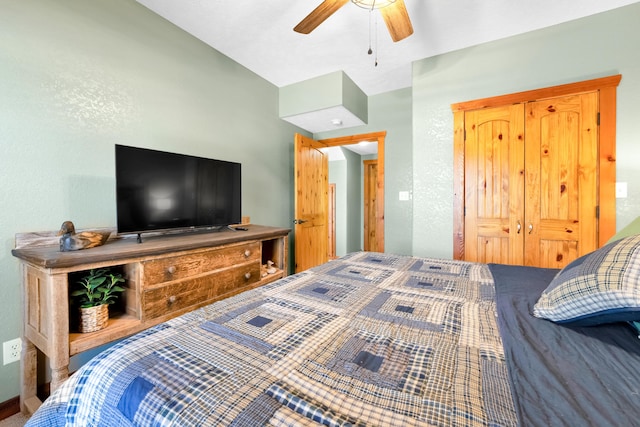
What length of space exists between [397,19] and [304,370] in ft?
6.62

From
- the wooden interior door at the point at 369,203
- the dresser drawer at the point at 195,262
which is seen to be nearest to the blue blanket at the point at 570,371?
the dresser drawer at the point at 195,262

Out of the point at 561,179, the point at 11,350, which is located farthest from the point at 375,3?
the point at 11,350

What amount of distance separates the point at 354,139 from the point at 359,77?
0.85 metres

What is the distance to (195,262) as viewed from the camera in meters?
1.77

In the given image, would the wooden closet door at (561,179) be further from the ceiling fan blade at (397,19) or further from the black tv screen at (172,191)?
the black tv screen at (172,191)

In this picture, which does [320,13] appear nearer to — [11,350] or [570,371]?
[570,371]

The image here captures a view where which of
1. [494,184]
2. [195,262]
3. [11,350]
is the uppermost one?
[494,184]

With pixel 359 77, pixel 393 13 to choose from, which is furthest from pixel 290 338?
pixel 359 77

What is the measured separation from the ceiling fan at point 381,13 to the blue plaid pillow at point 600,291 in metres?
1.61

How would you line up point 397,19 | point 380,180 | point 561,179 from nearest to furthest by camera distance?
point 397,19 → point 561,179 → point 380,180

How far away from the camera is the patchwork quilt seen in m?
0.50

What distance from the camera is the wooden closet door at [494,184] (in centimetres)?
235

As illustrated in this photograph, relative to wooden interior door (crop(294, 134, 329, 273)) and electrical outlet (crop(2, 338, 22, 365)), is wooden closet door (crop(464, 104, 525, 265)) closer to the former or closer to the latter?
wooden interior door (crop(294, 134, 329, 273))

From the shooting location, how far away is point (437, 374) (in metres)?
0.61
